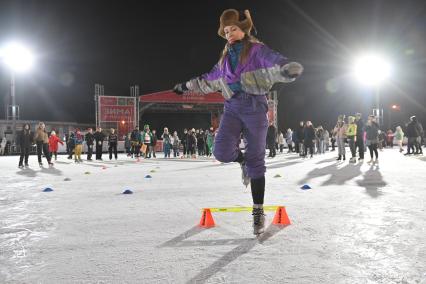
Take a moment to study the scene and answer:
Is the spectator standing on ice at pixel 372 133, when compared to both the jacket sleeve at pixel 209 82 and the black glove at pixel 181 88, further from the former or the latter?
the jacket sleeve at pixel 209 82

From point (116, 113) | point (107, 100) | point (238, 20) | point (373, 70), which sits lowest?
point (238, 20)

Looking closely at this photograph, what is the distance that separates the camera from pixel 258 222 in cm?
297

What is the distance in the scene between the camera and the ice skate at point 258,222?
2910 mm

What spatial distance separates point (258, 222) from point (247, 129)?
774 millimetres

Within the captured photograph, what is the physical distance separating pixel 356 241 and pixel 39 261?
2017 millimetres

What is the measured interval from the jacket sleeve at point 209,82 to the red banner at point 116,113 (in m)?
23.0

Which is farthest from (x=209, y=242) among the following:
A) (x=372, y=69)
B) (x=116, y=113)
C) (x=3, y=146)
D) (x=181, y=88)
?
(x=372, y=69)

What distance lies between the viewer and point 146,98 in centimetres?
2762

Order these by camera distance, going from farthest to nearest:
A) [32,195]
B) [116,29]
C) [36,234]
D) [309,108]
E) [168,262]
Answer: [309,108] → [116,29] → [32,195] → [36,234] → [168,262]

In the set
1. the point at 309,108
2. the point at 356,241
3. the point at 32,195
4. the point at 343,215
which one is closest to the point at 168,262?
the point at 356,241

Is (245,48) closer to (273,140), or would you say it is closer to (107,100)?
(273,140)

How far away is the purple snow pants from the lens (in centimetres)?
319

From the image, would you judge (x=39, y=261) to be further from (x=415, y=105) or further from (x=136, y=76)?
(x=415, y=105)

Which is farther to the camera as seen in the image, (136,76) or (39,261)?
(136,76)
